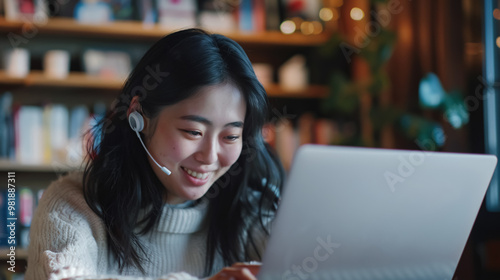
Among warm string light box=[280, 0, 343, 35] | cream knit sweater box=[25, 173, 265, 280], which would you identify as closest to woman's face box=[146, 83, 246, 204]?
cream knit sweater box=[25, 173, 265, 280]

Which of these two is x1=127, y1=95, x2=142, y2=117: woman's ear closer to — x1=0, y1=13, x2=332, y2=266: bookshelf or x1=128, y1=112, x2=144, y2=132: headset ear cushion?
x1=128, y1=112, x2=144, y2=132: headset ear cushion

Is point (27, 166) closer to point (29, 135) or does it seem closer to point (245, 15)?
point (29, 135)

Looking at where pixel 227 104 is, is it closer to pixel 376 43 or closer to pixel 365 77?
pixel 376 43

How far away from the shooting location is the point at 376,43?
2.49 m

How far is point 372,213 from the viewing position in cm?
79

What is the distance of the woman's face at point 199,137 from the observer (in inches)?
41.9

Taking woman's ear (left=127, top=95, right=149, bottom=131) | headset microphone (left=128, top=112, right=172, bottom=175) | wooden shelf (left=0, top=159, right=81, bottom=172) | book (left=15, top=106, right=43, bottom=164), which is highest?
woman's ear (left=127, top=95, right=149, bottom=131)

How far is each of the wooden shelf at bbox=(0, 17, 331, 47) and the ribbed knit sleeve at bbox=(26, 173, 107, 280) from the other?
1.58 m

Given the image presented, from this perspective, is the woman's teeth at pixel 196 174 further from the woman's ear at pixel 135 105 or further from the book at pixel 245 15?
the book at pixel 245 15

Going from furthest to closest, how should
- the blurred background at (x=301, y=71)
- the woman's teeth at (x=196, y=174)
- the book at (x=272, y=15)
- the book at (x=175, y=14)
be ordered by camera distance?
1. the book at (x=272, y=15)
2. the book at (x=175, y=14)
3. the blurred background at (x=301, y=71)
4. the woman's teeth at (x=196, y=174)

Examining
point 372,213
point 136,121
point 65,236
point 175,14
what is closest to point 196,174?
point 136,121

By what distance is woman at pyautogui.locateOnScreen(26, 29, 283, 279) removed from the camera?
1.07 metres

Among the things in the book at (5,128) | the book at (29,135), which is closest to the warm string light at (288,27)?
the book at (29,135)

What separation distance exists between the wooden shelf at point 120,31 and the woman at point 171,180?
152 centimetres
